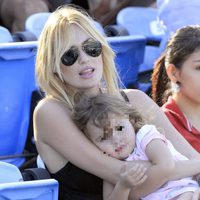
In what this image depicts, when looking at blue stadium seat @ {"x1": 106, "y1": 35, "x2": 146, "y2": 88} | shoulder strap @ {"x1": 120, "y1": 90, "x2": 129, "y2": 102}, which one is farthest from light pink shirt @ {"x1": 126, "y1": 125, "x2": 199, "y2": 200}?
blue stadium seat @ {"x1": 106, "y1": 35, "x2": 146, "y2": 88}

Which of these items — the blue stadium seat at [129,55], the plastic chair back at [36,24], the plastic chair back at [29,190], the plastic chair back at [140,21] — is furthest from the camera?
the plastic chair back at [140,21]

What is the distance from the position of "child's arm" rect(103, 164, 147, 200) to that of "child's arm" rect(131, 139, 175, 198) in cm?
8

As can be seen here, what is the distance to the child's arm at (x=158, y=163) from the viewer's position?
2863mm

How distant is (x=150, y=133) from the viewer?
9.54ft

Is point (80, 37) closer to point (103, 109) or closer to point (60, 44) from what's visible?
→ point (60, 44)

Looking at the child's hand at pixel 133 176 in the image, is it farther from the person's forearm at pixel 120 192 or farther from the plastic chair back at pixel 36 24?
the plastic chair back at pixel 36 24

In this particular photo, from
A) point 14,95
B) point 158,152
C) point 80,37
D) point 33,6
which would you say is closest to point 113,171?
point 158,152

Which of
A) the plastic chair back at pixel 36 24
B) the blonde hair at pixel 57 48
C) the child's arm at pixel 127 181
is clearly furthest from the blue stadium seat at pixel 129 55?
the child's arm at pixel 127 181

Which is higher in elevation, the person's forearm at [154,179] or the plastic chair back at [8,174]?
the plastic chair back at [8,174]

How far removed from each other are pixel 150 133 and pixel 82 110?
271 millimetres

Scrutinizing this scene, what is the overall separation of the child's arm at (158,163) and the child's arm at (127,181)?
0.08 m

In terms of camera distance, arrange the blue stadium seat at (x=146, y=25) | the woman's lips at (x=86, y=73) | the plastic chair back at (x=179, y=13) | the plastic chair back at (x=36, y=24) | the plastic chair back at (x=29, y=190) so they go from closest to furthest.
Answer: the plastic chair back at (x=29, y=190)
the woman's lips at (x=86, y=73)
the plastic chair back at (x=179, y=13)
the plastic chair back at (x=36, y=24)
the blue stadium seat at (x=146, y=25)

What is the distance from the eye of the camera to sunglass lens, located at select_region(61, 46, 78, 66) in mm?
3070

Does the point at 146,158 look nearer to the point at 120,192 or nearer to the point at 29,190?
the point at 120,192
